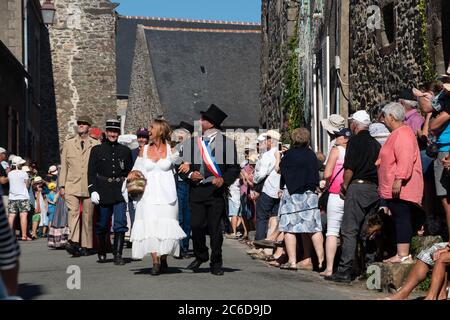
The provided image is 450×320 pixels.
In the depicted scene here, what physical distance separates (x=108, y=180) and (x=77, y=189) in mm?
1661

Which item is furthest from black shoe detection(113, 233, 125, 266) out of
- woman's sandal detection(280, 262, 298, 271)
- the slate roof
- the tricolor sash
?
the slate roof

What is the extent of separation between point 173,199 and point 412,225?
255cm

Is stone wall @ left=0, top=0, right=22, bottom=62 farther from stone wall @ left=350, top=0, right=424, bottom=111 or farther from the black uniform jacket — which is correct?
the black uniform jacket

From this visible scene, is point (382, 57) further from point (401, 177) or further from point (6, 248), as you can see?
point (6, 248)

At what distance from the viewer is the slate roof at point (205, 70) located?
52219 mm

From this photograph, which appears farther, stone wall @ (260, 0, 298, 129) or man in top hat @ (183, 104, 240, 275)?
stone wall @ (260, 0, 298, 129)

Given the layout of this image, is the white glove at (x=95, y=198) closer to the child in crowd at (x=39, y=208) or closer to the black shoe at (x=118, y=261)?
the black shoe at (x=118, y=261)

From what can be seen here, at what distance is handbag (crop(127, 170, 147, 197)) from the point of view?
1077cm

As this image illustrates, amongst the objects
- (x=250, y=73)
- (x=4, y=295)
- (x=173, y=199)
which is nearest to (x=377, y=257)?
(x=173, y=199)

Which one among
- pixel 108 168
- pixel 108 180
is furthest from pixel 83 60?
pixel 108 180

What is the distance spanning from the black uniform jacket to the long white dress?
2098mm

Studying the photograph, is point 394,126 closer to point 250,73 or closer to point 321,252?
point 321,252

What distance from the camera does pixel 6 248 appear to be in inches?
154

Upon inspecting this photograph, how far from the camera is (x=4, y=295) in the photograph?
3.85 metres
